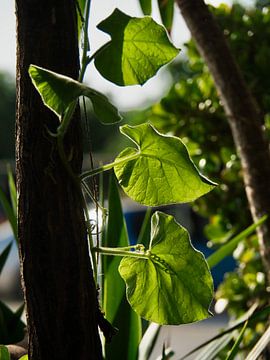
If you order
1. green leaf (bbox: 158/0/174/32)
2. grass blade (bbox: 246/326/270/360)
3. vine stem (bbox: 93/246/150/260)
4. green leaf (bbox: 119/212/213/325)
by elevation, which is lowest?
grass blade (bbox: 246/326/270/360)

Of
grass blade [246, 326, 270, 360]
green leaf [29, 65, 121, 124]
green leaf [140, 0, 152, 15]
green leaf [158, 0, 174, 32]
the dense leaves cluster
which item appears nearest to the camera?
green leaf [29, 65, 121, 124]

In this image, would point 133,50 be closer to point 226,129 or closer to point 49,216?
point 49,216

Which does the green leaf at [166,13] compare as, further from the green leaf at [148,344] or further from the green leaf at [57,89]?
the green leaf at [57,89]

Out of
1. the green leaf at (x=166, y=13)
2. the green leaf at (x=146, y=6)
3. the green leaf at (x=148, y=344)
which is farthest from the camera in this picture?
the green leaf at (x=166, y=13)

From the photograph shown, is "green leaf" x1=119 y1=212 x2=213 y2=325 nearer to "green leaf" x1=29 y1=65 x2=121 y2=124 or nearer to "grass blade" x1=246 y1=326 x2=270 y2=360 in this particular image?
"green leaf" x1=29 y1=65 x2=121 y2=124

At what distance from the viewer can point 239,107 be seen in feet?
4.51

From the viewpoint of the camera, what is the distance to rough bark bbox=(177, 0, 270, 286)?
1.34 meters

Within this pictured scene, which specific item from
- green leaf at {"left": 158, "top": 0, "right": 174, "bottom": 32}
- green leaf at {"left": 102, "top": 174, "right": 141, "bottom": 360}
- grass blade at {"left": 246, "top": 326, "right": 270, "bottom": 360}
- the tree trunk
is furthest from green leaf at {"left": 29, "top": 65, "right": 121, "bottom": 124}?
green leaf at {"left": 158, "top": 0, "right": 174, "bottom": 32}

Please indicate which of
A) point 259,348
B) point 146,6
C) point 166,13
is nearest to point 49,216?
point 259,348

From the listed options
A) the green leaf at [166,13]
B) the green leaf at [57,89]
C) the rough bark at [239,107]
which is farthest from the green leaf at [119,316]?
the green leaf at [57,89]

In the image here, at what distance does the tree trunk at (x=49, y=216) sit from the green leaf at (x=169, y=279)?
38 millimetres

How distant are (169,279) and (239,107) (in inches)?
33.9

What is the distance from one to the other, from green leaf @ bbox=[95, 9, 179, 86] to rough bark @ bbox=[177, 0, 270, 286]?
0.79 meters

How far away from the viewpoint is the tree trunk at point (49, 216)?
0.53 metres
